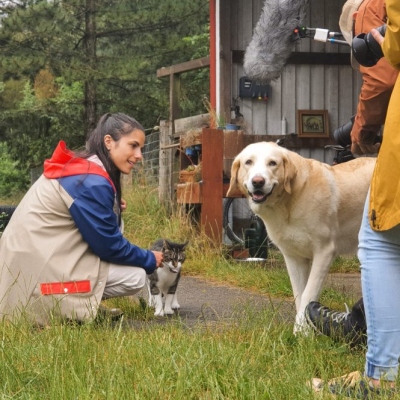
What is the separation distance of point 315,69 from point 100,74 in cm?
1432

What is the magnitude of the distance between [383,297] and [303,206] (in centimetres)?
242

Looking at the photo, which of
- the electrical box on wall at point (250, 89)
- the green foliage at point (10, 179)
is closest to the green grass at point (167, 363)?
the electrical box on wall at point (250, 89)

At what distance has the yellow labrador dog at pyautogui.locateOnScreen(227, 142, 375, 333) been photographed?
538cm

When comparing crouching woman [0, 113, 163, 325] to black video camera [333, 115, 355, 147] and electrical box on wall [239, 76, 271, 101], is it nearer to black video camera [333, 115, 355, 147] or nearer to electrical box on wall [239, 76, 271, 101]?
black video camera [333, 115, 355, 147]

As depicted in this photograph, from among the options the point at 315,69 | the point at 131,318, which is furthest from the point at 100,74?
the point at 131,318

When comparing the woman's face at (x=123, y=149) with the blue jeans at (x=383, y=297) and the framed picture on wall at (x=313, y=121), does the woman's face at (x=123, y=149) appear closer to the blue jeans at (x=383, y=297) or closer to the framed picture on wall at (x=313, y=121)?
→ the blue jeans at (x=383, y=297)

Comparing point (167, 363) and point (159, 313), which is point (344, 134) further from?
point (167, 363)

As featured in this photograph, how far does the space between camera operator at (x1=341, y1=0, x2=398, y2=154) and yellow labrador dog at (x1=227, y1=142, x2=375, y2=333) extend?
127 centimetres

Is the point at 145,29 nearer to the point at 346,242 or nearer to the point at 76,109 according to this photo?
the point at 76,109

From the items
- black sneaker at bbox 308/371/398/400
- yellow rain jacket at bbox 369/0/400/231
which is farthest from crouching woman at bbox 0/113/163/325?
yellow rain jacket at bbox 369/0/400/231

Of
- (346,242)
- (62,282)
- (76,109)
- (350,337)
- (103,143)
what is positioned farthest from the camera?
(76,109)

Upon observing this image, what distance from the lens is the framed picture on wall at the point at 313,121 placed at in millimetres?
11438

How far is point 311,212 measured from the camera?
5410 millimetres

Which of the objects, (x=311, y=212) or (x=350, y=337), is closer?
(x=350, y=337)
